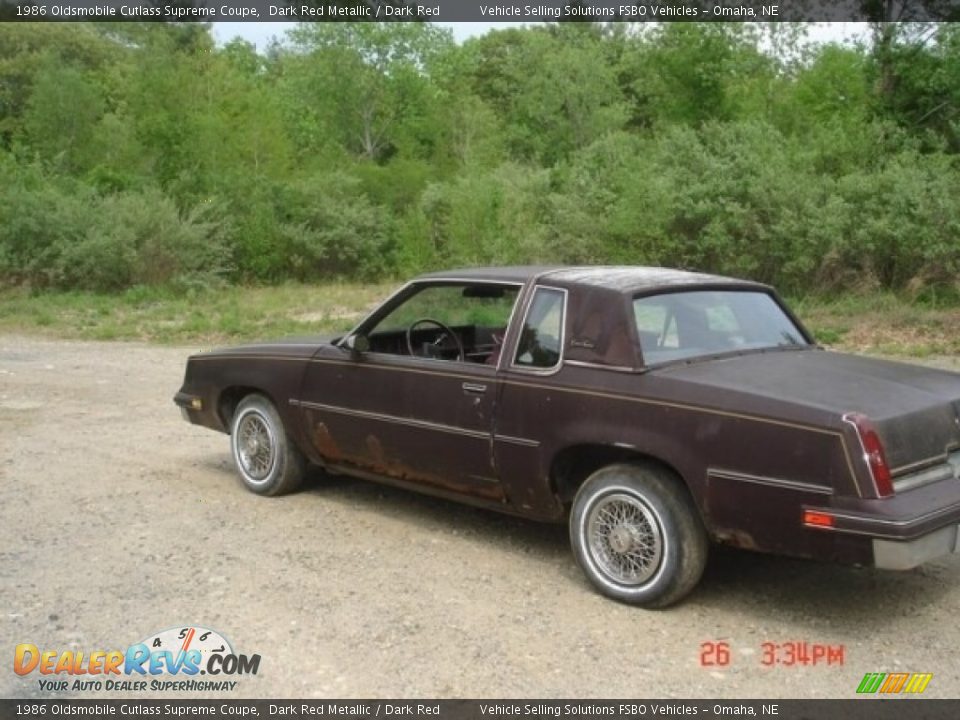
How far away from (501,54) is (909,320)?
161 feet

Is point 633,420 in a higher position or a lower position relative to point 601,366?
lower

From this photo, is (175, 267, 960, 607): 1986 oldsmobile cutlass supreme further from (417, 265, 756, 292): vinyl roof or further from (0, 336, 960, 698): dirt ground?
(0, 336, 960, 698): dirt ground

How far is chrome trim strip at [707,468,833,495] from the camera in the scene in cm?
452

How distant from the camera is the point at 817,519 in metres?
4.51

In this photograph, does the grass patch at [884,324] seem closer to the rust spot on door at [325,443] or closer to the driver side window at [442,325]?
the driver side window at [442,325]

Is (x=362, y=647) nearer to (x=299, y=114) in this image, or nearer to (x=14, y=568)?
(x=14, y=568)

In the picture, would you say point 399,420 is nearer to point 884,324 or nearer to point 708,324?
point 708,324

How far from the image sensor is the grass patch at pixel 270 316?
47.4 feet

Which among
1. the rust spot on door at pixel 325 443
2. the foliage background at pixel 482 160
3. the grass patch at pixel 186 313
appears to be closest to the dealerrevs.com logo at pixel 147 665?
the rust spot on door at pixel 325 443

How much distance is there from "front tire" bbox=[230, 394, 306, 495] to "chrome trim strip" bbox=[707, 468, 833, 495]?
3.21 meters

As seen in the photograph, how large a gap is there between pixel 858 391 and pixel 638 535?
3.94 ft

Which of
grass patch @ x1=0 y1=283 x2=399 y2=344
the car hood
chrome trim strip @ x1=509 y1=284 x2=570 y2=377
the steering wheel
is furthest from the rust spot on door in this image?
grass patch @ x1=0 y1=283 x2=399 y2=344
